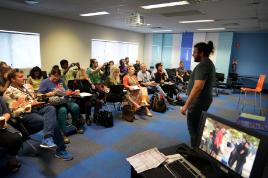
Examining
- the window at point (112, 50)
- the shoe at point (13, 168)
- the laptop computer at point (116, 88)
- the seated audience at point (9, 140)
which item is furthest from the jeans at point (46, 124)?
the window at point (112, 50)

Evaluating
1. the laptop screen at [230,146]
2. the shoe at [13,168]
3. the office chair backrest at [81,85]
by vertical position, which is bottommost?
the shoe at [13,168]

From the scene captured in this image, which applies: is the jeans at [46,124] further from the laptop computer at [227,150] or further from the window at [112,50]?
the window at [112,50]

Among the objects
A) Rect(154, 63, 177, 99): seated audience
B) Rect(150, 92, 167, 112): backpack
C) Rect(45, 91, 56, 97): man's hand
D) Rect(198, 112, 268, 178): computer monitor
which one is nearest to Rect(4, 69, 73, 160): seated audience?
Rect(45, 91, 56, 97): man's hand

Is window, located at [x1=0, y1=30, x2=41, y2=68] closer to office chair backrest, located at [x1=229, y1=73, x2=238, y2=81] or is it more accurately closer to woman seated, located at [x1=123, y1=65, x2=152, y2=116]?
woman seated, located at [x1=123, y1=65, x2=152, y2=116]

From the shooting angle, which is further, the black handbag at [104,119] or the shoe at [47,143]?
the black handbag at [104,119]

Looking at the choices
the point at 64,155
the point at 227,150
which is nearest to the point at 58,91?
the point at 64,155

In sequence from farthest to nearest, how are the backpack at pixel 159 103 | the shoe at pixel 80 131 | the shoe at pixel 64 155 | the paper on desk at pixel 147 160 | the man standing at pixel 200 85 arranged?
the backpack at pixel 159 103 < the shoe at pixel 80 131 < the shoe at pixel 64 155 < the man standing at pixel 200 85 < the paper on desk at pixel 147 160

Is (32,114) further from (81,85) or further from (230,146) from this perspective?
(230,146)

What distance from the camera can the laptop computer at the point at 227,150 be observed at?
3.45 feet

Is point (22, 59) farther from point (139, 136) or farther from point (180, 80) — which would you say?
point (180, 80)

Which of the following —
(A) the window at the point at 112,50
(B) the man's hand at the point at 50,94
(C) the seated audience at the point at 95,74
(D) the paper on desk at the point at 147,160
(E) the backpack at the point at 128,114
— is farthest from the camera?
(A) the window at the point at 112,50

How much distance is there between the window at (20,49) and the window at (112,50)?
9.04 feet

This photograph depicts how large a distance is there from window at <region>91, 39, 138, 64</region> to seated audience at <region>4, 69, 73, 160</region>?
20.9 ft

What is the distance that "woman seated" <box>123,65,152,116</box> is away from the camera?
15.7 feet
